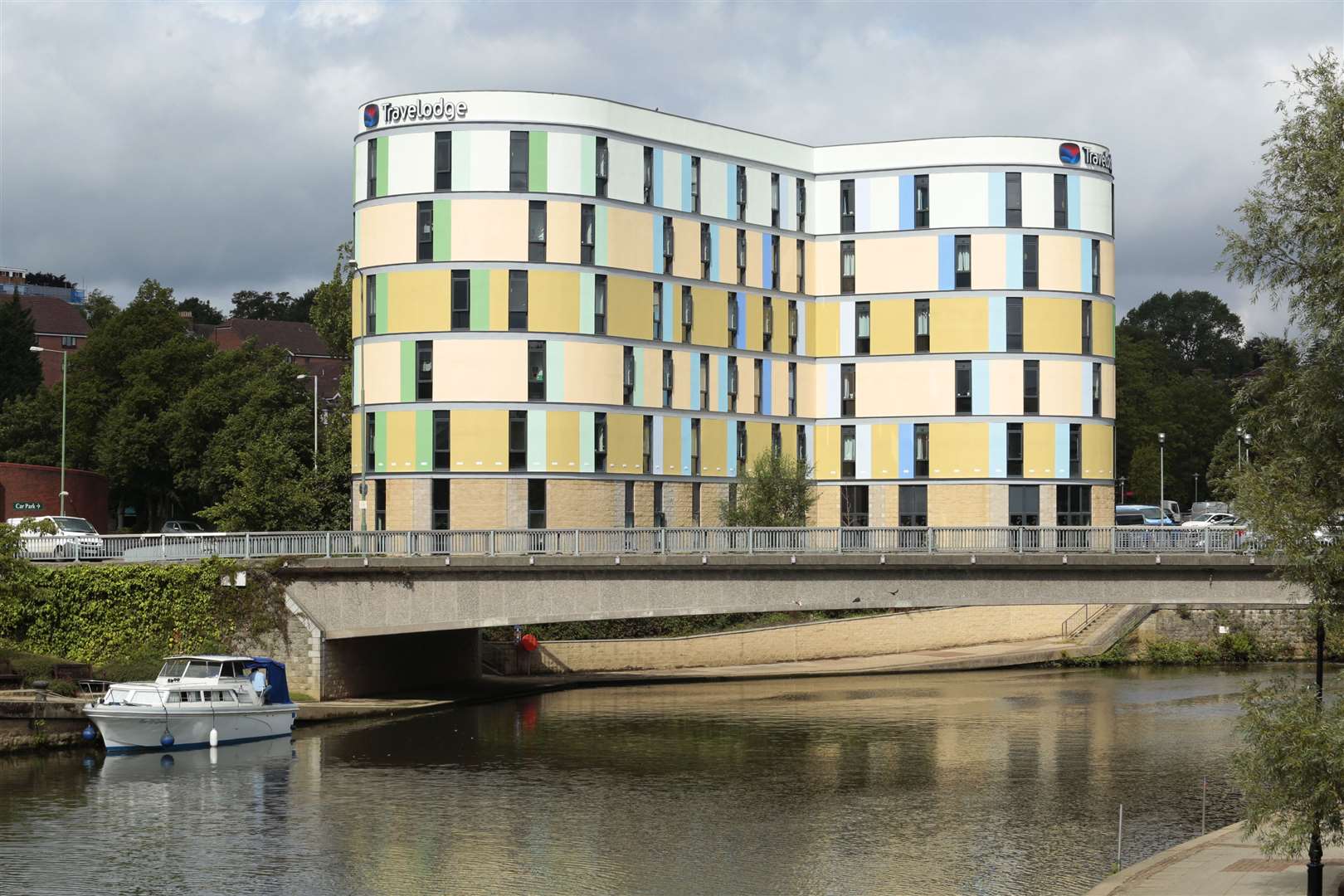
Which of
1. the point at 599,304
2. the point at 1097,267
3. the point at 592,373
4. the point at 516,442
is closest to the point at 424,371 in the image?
the point at 516,442

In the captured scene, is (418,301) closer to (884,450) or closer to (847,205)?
(847,205)

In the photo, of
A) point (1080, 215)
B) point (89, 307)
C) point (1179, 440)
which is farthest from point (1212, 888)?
point (89, 307)

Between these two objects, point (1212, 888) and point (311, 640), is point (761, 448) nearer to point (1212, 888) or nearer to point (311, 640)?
point (311, 640)

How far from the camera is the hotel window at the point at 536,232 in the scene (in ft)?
255

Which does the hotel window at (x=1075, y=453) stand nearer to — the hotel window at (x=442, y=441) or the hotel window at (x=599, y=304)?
the hotel window at (x=599, y=304)

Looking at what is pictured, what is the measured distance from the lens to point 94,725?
53.4 meters

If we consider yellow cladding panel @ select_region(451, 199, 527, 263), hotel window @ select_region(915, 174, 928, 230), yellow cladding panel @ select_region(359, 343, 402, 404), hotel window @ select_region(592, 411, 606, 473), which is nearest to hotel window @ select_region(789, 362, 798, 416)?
hotel window @ select_region(915, 174, 928, 230)

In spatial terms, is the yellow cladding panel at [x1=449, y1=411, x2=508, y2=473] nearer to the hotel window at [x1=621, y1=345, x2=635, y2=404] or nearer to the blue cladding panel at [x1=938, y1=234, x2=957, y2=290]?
the hotel window at [x1=621, y1=345, x2=635, y2=404]

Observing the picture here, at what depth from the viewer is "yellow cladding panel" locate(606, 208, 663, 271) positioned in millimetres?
79438

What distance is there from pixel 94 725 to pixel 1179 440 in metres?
110

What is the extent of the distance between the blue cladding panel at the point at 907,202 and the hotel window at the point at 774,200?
20.9ft

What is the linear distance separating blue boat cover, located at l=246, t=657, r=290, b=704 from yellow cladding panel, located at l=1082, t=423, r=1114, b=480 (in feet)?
153

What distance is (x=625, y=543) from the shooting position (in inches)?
2280

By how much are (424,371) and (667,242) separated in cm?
1373
